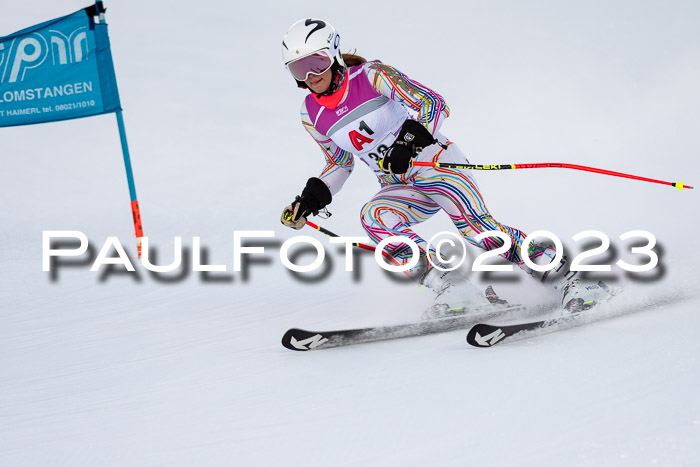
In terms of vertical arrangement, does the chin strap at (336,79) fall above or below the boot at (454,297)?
above

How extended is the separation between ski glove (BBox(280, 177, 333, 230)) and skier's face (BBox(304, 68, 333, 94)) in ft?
2.00

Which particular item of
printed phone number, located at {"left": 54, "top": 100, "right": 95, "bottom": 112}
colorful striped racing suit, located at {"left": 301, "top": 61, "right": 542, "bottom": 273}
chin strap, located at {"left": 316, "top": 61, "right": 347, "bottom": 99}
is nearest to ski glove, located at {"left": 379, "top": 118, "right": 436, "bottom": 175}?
colorful striped racing suit, located at {"left": 301, "top": 61, "right": 542, "bottom": 273}

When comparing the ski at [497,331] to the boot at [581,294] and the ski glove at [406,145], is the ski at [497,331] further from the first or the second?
the ski glove at [406,145]

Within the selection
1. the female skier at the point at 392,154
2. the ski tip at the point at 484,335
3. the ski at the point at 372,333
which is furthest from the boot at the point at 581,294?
the ski tip at the point at 484,335

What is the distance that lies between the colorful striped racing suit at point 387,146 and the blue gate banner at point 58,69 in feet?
6.09

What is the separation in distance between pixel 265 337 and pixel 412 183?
1.28 m

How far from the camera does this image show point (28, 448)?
2.44 m

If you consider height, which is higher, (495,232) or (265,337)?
(495,232)

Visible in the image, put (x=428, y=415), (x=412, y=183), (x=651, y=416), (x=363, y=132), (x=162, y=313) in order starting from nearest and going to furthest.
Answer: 1. (x=651, y=416)
2. (x=428, y=415)
3. (x=363, y=132)
4. (x=412, y=183)
5. (x=162, y=313)

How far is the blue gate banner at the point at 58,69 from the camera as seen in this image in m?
4.82

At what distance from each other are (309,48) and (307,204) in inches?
36.8

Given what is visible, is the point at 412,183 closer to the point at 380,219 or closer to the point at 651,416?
the point at 380,219

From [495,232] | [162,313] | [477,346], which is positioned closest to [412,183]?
[495,232]

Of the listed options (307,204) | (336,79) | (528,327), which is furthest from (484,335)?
(336,79)
